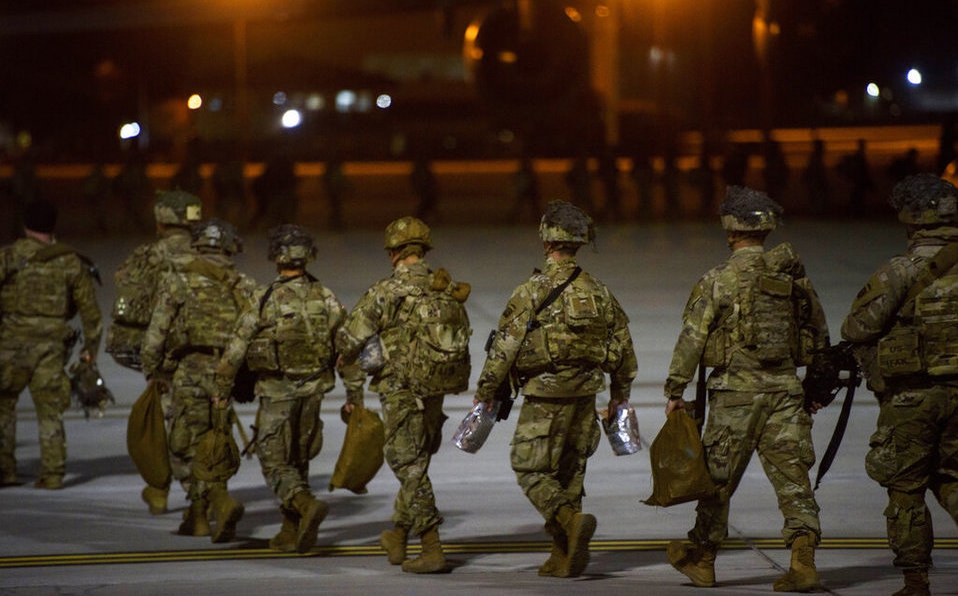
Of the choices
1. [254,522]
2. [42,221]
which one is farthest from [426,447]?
[42,221]

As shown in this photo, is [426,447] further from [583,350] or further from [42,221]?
[42,221]

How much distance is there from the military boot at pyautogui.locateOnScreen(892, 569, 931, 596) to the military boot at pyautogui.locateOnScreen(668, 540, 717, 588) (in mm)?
851

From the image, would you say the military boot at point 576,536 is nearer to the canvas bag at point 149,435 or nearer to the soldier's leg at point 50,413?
the canvas bag at point 149,435

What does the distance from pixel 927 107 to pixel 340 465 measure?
42908 mm

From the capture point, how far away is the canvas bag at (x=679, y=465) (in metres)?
6.29

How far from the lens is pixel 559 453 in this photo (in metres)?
6.73

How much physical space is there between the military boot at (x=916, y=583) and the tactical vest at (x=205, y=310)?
390cm

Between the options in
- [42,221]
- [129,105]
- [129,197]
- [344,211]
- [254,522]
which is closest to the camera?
[254,522]

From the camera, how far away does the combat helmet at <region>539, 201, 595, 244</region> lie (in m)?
6.79

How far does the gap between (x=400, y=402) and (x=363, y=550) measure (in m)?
1.05

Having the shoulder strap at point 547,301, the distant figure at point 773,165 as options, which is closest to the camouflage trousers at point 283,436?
Result: the shoulder strap at point 547,301

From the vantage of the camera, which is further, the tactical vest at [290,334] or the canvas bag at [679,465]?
the tactical vest at [290,334]

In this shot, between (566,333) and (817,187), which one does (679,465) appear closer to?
(566,333)

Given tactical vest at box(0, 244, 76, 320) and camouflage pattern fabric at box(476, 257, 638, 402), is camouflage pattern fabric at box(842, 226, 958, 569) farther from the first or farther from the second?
tactical vest at box(0, 244, 76, 320)
